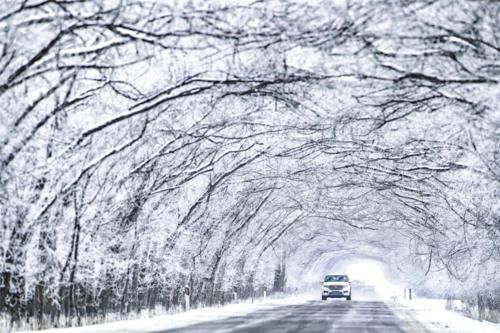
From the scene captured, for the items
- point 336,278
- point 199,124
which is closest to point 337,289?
point 336,278

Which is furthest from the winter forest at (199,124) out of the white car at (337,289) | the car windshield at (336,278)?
the car windshield at (336,278)

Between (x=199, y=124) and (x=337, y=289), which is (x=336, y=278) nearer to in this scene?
(x=337, y=289)

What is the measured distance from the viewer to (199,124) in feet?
85.9

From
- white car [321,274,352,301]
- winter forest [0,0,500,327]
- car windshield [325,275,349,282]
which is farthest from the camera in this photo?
car windshield [325,275,349,282]

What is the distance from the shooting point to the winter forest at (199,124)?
51.8ft

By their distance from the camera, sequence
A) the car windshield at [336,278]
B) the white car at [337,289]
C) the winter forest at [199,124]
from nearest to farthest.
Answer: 1. the winter forest at [199,124]
2. the white car at [337,289]
3. the car windshield at [336,278]

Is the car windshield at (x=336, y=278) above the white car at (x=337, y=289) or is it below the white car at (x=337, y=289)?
above

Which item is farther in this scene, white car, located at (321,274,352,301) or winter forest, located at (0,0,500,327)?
white car, located at (321,274,352,301)

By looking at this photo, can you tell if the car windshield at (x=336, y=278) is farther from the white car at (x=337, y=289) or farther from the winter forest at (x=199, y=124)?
the winter forest at (x=199, y=124)

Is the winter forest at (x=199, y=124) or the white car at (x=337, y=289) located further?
the white car at (x=337, y=289)

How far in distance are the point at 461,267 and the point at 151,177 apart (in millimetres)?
13158

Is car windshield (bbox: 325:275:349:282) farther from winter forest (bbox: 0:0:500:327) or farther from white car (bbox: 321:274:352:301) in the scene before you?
winter forest (bbox: 0:0:500:327)

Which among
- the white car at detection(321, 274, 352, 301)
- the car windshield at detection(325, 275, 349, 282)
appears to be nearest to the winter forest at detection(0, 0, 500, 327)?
the white car at detection(321, 274, 352, 301)

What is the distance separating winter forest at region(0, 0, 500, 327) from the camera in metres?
15.8
